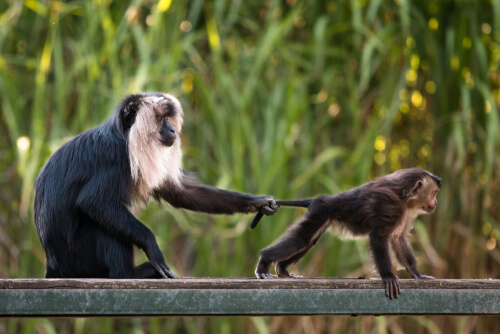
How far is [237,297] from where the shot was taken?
87.2 inches

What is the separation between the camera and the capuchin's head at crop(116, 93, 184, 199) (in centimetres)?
266

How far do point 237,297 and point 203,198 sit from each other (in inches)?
33.9

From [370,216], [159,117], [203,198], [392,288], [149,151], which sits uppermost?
[159,117]

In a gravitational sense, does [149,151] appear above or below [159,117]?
below

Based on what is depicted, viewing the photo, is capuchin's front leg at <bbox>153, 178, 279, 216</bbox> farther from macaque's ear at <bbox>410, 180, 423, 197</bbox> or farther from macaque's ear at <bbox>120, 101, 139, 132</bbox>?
macaque's ear at <bbox>410, 180, 423, 197</bbox>

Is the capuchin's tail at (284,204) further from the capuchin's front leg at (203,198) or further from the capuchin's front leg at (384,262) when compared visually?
the capuchin's front leg at (384,262)

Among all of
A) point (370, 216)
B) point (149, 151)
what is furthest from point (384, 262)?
point (149, 151)

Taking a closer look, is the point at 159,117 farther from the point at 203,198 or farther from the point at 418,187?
the point at 418,187

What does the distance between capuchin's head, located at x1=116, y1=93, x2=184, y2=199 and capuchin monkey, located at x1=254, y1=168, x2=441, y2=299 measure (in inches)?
18.8

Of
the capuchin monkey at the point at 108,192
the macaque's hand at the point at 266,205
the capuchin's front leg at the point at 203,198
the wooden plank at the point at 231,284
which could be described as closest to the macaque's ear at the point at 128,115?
the capuchin monkey at the point at 108,192

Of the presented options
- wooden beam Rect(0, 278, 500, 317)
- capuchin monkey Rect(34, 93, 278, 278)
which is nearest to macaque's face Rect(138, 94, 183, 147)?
capuchin monkey Rect(34, 93, 278, 278)

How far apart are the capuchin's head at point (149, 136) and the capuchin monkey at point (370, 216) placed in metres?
0.48

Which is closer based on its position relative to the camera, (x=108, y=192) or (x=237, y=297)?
A: (x=237, y=297)

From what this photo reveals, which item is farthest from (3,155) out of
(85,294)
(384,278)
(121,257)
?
(384,278)
